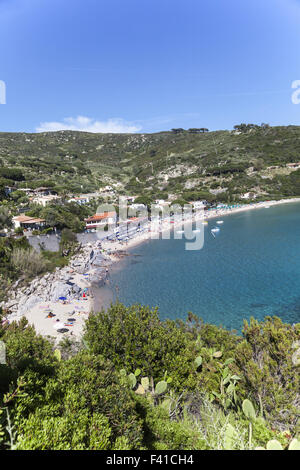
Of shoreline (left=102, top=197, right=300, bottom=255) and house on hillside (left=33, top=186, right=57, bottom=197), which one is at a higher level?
house on hillside (left=33, top=186, right=57, bottom=197)

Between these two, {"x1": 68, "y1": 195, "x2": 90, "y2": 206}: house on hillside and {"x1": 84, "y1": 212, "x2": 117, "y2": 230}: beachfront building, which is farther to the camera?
{"x1": 68, "y1": 195, "x2": 90, "y2": 206}: house on hillside

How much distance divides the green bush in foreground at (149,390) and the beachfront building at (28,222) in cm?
3965

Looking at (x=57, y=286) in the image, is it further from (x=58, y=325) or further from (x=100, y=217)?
(x=100, y=217)

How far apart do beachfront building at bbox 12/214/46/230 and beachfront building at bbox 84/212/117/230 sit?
13.6 metres

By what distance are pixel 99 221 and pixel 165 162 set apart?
289 ft

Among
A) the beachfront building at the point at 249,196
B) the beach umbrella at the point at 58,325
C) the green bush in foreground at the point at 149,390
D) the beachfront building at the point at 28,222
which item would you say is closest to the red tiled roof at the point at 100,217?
the beachfront building at the point at 28,222

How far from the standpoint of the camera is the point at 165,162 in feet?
468

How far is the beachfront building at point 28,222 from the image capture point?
49.9 meters

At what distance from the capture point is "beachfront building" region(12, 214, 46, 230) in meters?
49.9

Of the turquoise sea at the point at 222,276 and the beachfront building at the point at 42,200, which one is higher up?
the beachfront building at the point at 42,200

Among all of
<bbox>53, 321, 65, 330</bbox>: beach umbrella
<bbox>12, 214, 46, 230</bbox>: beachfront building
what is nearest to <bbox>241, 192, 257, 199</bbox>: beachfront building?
<bbox>12, 214, 46, 230</bbox>: beachfront building

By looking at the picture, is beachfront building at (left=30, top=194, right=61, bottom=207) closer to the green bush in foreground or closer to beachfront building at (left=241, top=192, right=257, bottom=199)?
the green bush in foreground

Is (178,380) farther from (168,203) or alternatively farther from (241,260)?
(168,203)

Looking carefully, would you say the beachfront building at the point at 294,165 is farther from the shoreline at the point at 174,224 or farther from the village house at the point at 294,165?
the shoreline at the point at 174,224
